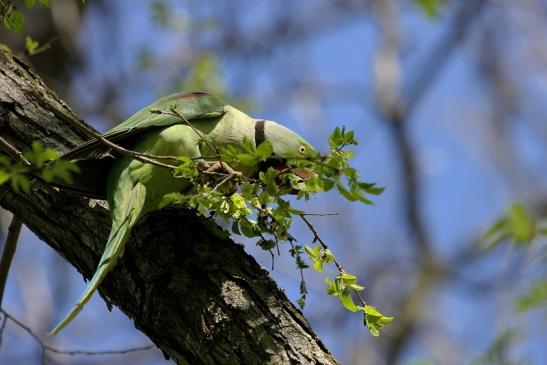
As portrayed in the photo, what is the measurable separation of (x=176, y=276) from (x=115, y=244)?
26 cm

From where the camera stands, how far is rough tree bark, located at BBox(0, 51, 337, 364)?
2.78m

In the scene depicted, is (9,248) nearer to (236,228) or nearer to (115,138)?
(115,138)

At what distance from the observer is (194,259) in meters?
2.98

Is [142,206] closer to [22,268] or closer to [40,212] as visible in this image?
[40,212]

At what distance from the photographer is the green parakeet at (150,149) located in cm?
299

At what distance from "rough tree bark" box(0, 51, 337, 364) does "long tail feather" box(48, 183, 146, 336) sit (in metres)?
0.13

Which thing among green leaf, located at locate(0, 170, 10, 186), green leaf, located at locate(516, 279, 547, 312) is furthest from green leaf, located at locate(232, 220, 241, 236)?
green leaf, located at locate(516, 279, 547, 312)

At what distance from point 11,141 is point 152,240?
0.75 metres

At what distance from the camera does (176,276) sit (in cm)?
291

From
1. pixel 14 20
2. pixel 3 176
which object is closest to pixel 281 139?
pixel 14 20

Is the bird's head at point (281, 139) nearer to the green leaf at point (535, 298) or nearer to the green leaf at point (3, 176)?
the green leaf at point (535, 298)

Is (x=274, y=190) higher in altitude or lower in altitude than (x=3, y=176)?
higher

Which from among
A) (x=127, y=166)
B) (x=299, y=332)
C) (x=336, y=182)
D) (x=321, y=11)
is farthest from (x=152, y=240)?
(x=321, y=11)

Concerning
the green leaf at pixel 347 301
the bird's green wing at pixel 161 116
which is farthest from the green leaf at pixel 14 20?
the green leaf at pixel 347 301
